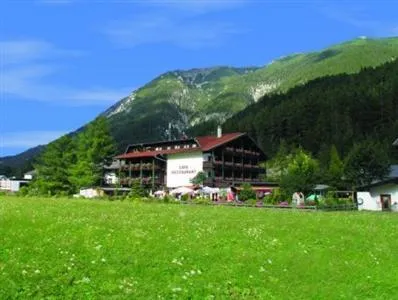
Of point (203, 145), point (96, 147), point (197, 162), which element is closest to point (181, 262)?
point (96, 147)

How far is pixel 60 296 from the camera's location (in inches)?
524

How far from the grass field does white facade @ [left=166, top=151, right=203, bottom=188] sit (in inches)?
4700

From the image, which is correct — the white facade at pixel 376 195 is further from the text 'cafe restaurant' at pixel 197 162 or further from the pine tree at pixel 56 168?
the pine tree at pixel 56 168

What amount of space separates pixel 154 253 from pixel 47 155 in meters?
111

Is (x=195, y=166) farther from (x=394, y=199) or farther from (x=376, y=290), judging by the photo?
(x=376, y=290)

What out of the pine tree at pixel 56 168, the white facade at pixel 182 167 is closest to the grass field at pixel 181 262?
the pine tree at pixel 56 168

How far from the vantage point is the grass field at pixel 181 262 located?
47.1 ft

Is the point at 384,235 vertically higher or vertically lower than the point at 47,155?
lower

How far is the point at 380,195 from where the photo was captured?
89062 mm

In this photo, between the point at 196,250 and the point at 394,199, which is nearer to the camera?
the point at 196,250

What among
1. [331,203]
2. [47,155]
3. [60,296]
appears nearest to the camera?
[60,296]

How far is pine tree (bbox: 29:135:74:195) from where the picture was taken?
390 feet

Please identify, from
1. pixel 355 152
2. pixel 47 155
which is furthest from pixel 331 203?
pixel 47 155

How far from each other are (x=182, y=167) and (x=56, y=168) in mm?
37168
